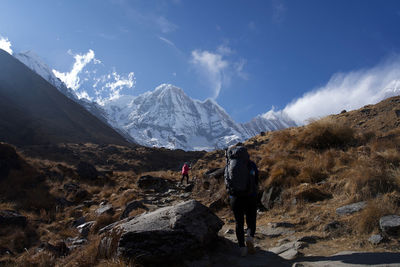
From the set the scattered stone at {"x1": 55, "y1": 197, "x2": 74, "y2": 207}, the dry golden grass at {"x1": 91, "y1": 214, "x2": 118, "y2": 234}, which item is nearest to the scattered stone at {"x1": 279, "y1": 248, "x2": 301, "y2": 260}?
the dry golden grass at {"x1": 91, "y1": 214, "x2": 118, "y2": 234}

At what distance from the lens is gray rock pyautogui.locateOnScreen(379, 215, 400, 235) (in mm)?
4141

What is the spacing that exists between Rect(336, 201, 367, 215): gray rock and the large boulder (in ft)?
8.19

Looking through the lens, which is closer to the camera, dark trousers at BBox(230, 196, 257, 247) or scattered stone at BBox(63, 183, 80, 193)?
dark trousers at BBox(230, 196, 257, 247)

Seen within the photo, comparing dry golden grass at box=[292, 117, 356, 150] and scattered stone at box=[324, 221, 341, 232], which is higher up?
dry golden grass at box=[292, 117, 356, 150]

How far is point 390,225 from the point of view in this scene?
13.7ft

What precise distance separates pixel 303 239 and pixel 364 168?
7.88 feet

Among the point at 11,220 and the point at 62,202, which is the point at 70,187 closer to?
the point at 62,202

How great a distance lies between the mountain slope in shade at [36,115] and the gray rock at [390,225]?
70.0 metres

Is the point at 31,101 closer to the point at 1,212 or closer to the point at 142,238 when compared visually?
the point at 1,212

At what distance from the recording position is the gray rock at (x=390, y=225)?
4.14 metres

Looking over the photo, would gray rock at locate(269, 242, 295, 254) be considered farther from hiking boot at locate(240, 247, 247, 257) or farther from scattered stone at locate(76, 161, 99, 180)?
scattered stone at locate(76, 161, 99, 180)

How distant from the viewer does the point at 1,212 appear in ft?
35.0

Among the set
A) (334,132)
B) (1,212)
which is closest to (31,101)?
(1,212)

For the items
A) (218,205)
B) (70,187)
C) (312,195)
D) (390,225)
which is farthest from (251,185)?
(70,187)
